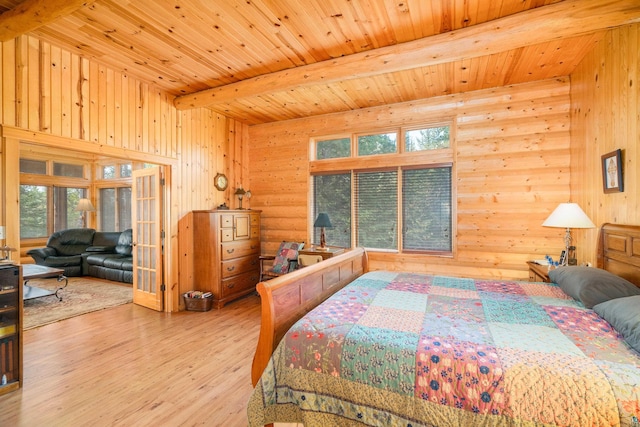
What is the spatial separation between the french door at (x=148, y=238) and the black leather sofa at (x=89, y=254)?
142cm

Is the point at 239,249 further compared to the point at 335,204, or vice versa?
the point at 335,204

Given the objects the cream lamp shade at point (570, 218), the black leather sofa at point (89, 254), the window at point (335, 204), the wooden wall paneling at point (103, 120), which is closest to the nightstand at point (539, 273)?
the cream lamp shade at point (570, 218)

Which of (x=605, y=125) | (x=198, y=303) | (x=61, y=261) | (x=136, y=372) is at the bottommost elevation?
(x=136, y=372)

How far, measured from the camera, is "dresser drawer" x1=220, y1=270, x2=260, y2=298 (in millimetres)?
4289

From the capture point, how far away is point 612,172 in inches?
99.5

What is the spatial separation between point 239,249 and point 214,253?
446mm

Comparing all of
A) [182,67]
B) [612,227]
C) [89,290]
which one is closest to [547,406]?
[612,227]

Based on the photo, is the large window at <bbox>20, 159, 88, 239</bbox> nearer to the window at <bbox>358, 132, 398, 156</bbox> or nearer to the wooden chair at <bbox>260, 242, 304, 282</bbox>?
the wooden chair at <bbox>260, 242, 304, 282</bbox>

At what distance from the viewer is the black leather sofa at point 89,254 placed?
5.73 metres

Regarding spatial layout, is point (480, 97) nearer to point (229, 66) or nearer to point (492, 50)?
point (492, 50)

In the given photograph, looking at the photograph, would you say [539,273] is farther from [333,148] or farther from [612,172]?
[333,148]

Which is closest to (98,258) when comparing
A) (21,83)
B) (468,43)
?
(21,83)

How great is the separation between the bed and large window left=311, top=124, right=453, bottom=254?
2.02 meters

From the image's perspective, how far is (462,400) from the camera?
4.08 feet
